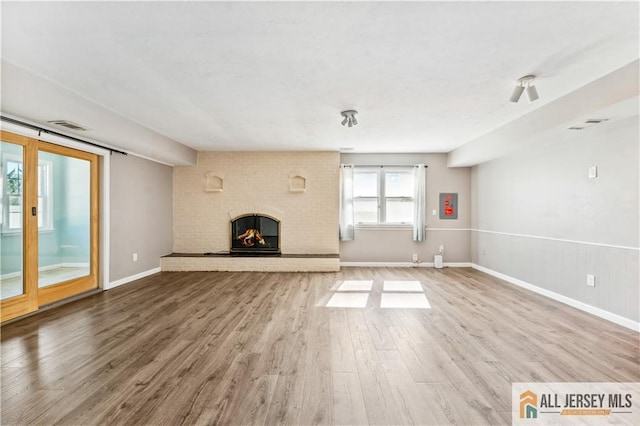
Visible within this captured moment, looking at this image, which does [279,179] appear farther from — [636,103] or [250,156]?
[636,103]

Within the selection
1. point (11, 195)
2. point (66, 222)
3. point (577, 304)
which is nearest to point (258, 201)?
point (66, 222)

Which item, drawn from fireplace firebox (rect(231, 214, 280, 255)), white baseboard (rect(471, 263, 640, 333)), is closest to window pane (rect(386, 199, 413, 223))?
white baseboard (rect(471, 263, 640, 333))

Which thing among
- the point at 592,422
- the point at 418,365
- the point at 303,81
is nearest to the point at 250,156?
the point at 303,81

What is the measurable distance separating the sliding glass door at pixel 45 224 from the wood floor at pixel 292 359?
0.37 meters

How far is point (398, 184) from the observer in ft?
23.6

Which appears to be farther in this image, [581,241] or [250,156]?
[250,156]

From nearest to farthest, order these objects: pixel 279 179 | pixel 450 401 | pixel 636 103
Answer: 1. pixel 450 401
2. pixel 636 103
3. pixel 279 179

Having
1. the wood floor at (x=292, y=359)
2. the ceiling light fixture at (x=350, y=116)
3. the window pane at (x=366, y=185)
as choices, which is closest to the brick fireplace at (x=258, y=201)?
the window pane at (x=366, y=185)

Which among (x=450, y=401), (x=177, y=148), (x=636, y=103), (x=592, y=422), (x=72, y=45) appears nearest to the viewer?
(x=592, y=422)

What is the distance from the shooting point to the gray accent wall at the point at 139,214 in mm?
5168

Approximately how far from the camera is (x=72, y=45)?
7.95 feet

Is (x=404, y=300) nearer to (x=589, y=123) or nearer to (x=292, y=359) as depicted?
(x=292, y=359)

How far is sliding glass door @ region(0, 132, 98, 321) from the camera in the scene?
11.6ft

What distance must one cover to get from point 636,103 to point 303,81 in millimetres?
3044
